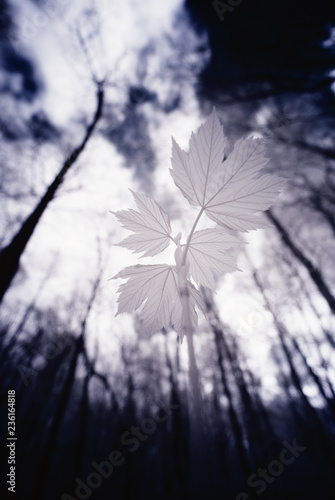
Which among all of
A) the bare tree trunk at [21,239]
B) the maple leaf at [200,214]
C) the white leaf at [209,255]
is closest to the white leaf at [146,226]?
the maple leaf at [200,214]

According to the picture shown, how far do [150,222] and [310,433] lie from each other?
39.0 metres

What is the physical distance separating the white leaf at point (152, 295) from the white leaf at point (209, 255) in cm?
15

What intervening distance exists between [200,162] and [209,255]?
42 centimetres

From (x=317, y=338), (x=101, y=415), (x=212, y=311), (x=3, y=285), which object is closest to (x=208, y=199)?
(x=3, y=285)

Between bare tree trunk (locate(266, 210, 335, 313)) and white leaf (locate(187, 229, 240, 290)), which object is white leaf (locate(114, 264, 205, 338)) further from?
bare tree trunk (locate(266, 210, 335, 313))

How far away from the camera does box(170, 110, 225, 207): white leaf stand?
0.97 meters

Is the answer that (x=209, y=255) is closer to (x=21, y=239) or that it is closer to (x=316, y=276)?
(x=21, y=239)

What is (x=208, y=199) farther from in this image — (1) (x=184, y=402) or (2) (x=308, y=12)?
(1) (x=184, y=402)

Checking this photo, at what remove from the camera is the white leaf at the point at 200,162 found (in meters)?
0.97

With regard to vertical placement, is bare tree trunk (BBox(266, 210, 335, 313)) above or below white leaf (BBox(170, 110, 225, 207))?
above

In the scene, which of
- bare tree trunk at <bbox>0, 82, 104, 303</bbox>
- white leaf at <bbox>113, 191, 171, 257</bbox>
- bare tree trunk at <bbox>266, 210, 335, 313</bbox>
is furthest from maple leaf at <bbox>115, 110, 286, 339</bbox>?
bare tree trunk at <bbox>266, 210, 335, 313</bbox>

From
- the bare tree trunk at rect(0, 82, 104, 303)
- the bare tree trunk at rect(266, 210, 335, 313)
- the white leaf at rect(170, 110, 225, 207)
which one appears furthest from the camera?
the bare tree trunk at rect(266, 210, 335, 313)

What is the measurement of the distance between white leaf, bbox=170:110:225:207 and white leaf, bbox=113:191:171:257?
15 centimetres

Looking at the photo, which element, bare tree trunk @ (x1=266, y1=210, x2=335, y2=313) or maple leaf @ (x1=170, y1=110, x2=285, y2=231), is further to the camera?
bare tree trunk @ (x1=266, y1=210, x2=335, y2=313)
